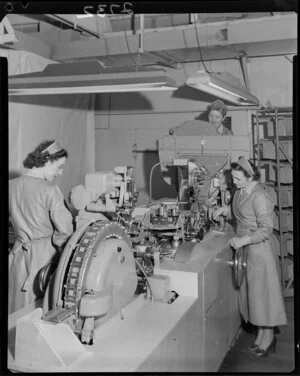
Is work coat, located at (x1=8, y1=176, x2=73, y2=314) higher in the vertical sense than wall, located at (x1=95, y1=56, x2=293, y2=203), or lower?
lower

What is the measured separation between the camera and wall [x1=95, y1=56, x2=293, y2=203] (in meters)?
4.93

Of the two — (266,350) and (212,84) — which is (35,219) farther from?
(266,350)

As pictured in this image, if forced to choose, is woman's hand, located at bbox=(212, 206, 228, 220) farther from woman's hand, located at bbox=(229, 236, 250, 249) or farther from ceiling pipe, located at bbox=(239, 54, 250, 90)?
ceiling pipe, located at bbox=(239, 54, 250, 90)

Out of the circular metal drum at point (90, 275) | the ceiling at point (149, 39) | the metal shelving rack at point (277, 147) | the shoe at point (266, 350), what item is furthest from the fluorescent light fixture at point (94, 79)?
the metal shelving rack at point (277, 147)

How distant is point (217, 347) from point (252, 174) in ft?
3.90

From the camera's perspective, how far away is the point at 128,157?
5367mm

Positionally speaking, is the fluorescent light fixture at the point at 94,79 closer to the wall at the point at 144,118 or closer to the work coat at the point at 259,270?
the work coat at the point at 259,270

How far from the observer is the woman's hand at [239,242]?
112 inches

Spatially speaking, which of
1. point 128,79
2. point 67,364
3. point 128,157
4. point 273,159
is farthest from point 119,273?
point 128,157

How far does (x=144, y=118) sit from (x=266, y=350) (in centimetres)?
335

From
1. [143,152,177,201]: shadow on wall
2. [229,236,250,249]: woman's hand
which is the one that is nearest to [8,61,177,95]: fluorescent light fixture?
[229,236,250,249]: woman's hand

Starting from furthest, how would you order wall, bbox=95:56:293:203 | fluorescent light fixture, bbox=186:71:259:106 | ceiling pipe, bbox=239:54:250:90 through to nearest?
wall, bbox=95:56:293:203, ceiling pipe, bbox=239:54:250:90, fluorescent light fixture, bbox=186:71:259:106

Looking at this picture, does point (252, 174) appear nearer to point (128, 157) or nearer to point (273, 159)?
point (273, 159)

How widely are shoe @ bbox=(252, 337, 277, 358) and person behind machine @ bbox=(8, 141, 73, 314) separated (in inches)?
60.5
